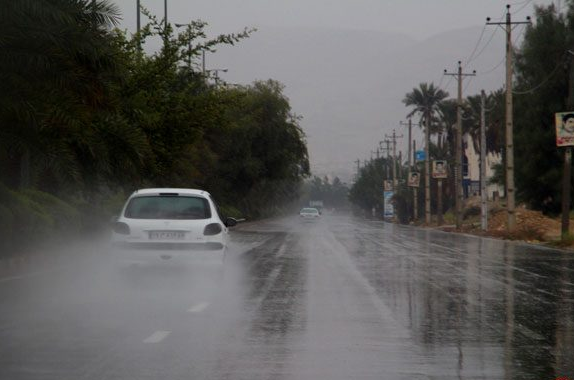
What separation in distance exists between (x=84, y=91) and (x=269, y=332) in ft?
35.3

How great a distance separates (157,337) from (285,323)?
75.8 inches

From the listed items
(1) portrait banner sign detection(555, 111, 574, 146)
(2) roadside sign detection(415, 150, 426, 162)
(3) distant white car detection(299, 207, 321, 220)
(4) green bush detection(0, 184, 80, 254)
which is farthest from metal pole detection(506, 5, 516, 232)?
(2) roadside sign detection(415, 150, 426, 162)

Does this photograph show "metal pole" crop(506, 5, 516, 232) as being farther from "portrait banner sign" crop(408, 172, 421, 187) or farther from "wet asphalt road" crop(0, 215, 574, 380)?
"portrait banner sign" crop(408, 172, 421, 187)

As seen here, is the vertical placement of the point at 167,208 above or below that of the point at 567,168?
below

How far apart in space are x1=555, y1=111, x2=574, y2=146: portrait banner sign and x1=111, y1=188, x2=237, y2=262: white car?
25356 millimetres

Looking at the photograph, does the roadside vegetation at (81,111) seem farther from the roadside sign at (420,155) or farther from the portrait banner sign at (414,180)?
the roadside sign at (420,155)

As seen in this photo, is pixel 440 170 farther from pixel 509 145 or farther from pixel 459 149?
pixel 509 145

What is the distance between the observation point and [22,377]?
820 centimetres

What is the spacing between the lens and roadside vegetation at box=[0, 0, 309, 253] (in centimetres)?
1859

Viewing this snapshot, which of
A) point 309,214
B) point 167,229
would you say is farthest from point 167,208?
point 309,214

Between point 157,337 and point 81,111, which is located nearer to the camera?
point 157,337

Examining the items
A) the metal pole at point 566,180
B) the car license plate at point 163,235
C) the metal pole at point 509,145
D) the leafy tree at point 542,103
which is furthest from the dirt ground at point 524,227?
the car license plate at point 163,235

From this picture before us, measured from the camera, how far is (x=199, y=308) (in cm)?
1359

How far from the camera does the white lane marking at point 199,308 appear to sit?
1320 centimetres
